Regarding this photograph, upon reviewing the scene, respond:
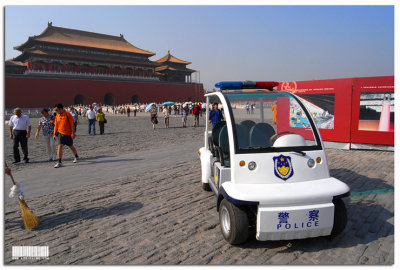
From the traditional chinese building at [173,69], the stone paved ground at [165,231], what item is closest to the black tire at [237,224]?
the stone paved ground at [165,231]

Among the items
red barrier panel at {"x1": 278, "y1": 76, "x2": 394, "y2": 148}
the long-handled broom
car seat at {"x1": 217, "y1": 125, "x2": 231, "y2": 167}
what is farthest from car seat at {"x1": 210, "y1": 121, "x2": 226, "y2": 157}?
red barrier panel at {"x1": 278, "y1": 76, "x2": 394, "y2": 148}

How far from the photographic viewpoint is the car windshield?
3.26 meters

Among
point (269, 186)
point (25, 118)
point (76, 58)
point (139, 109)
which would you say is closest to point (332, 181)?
point (269, 186)

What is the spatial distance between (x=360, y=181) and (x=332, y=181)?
2.71 meters

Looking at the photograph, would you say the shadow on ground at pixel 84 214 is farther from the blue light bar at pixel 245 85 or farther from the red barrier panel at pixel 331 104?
the red barrier panel at pixel 331 104

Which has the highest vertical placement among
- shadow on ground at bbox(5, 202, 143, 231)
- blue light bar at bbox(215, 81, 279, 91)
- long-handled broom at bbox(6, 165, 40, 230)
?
blue light bar at bbox(215, 81, 279, 91)

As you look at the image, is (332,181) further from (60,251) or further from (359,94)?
(359,94)

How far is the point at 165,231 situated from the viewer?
349 cm

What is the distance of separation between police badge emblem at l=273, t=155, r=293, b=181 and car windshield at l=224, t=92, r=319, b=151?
0.45 ft

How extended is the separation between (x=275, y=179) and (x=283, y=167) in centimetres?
16

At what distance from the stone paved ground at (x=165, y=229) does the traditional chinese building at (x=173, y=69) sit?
167 ft

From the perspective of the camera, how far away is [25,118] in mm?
7746

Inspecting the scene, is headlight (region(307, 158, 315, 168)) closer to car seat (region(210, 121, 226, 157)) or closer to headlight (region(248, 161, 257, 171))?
headlight (region(248, 161, 257, 171))

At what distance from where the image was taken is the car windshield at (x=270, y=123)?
3264 mm
